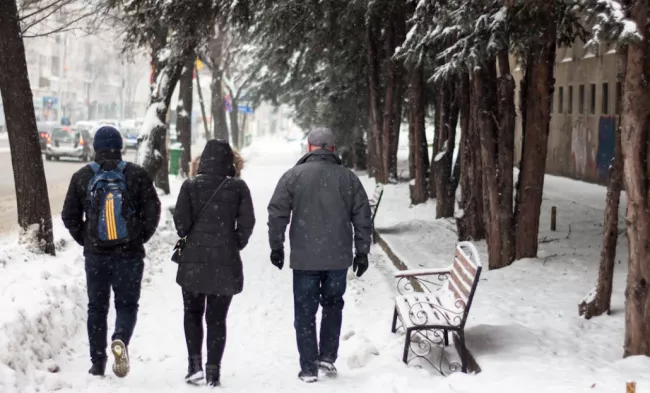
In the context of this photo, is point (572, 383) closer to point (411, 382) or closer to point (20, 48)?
point (411, 382)

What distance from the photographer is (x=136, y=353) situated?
791 cm

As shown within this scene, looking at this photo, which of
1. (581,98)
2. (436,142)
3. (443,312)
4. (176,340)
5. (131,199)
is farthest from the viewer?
(581,98)

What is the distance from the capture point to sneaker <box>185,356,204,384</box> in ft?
21.0

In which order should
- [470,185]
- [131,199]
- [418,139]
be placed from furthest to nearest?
[418,139] < [470,185] < [131,199]

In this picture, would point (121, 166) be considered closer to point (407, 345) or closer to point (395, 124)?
point (407, 345)

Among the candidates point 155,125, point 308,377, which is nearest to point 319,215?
point 308,377

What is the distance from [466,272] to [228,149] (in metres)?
2.10

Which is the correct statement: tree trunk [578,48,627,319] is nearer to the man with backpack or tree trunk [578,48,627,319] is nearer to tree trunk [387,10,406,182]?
the man with backpack

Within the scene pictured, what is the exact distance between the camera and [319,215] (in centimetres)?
652

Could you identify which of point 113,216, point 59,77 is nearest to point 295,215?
point 113,216

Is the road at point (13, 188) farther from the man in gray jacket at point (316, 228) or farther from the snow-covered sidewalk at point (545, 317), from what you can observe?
the man in gray jacket at point (316, 228)

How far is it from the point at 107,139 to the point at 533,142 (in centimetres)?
624

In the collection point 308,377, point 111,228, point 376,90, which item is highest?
point 376,90

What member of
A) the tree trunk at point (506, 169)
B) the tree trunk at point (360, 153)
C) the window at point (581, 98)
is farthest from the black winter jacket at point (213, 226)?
the tree trunk at point (360, 153)
